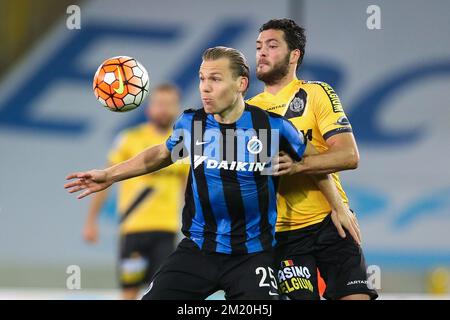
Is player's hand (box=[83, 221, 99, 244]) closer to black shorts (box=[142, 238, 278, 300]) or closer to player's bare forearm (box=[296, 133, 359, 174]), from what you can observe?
black shorts (box=[142, 238, 278, 300])

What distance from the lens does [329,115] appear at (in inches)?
178

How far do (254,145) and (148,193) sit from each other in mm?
3229

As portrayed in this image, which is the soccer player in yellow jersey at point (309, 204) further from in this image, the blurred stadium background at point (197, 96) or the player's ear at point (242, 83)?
the blurred stadium background at point (197, 96)

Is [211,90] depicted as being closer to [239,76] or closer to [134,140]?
[239,76]

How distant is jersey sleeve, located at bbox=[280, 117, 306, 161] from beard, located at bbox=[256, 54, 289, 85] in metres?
0.46

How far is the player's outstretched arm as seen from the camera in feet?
14.3

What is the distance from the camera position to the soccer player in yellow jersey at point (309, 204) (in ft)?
14.7

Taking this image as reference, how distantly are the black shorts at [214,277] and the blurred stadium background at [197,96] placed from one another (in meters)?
5.85

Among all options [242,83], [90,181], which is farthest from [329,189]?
[90,181]

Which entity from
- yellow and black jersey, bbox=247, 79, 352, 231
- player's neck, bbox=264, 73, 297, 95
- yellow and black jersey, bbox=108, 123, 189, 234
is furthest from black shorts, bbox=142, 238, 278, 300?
yellow and black jersey, bbox=108, 123, 189, 234
